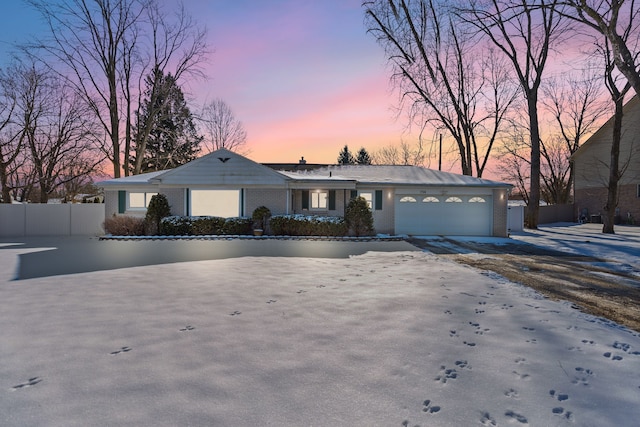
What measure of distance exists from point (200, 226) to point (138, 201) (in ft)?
13.1

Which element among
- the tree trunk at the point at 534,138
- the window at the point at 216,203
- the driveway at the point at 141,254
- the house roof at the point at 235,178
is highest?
the tree trunk at the point at 534,138

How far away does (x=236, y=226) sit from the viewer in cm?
1580

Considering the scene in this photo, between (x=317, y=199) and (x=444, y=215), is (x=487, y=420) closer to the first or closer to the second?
(x=317, y=199)

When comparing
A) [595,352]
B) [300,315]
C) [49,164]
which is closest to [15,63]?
[49,164]

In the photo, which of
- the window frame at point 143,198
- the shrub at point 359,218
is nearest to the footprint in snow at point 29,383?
the shrub at point 359,218

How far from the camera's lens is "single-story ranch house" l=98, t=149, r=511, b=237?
16531 mm

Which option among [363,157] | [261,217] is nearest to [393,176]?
[261,217]

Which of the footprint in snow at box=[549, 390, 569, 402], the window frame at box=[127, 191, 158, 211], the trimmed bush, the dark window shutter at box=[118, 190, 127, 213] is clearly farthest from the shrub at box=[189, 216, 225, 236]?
the footprint in snow at box=[549, 390, 569, 402]

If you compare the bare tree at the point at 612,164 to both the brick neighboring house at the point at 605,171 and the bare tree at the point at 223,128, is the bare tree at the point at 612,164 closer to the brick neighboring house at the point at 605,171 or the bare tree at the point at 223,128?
the brick neighboring house at the point at 605,171

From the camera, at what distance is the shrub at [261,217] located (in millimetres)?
16016

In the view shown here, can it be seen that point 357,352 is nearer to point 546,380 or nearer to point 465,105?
point 546,380

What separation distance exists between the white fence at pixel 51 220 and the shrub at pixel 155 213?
156 inches

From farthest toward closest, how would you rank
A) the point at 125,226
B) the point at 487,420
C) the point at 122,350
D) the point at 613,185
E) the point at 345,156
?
1. the point at 345,156
2. the point at 613,185
3. the point at 125,226
4. the point at 122,350
5. the point at 487,420

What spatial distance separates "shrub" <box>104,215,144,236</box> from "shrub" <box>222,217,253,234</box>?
A: 3.74 metres
